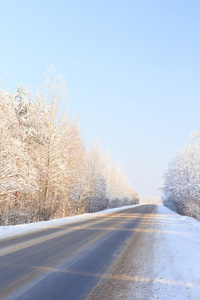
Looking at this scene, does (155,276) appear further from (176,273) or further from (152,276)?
(176,273)

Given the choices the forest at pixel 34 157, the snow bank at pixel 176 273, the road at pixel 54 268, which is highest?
the forest at pixel 34 157

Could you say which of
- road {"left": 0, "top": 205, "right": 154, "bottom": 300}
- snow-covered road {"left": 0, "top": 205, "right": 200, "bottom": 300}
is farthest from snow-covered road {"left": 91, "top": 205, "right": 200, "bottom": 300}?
road {"left": 0, "top": 205, "right": 154, "bottom": 300}

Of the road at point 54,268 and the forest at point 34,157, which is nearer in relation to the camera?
the road at point 54,268

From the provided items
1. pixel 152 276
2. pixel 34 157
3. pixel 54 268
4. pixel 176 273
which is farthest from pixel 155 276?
pixel 34 157

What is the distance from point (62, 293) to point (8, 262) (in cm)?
183

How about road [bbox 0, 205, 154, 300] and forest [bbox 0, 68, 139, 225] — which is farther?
forest [bbox 0, 68, 139, 225]

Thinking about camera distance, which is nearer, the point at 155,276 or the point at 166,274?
the point at 155,276

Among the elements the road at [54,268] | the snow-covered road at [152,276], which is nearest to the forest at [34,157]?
the road at [54,268]

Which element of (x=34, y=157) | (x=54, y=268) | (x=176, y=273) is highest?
(x=34, y=157)

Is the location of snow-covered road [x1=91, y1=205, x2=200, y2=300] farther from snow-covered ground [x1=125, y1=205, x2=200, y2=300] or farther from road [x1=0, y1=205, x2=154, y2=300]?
road [x1=0, y1=205, x2=154, y2=300]

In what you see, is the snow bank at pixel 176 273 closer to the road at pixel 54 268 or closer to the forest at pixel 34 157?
the road at pixel 54 268

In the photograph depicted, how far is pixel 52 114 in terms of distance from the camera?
51.2 feet

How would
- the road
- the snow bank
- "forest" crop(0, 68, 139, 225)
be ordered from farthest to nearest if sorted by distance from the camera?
"forest" crop(0, 68, 139, 225)
the snow bank
the road

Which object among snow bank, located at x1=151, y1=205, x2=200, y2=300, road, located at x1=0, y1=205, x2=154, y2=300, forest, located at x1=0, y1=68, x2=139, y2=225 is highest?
forest, located at x1=0, y1=68, x2=139, y2=225
